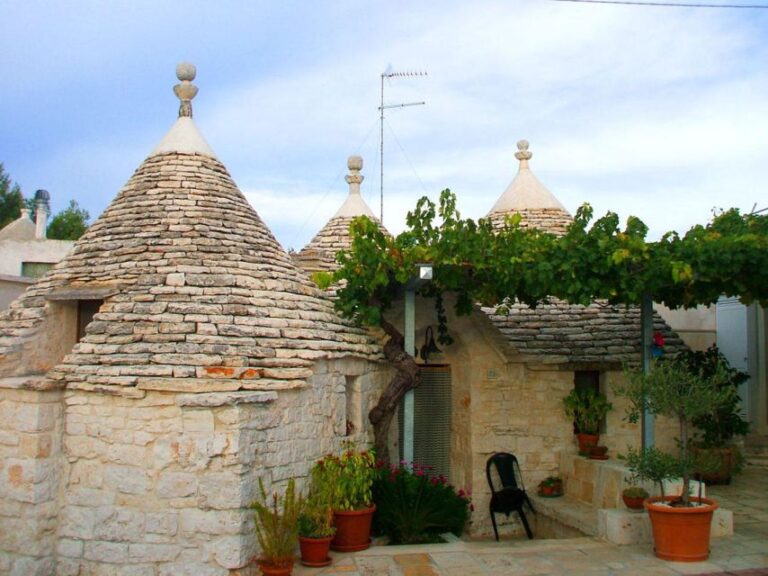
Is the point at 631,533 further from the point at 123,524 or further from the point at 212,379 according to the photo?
the point at 123,524

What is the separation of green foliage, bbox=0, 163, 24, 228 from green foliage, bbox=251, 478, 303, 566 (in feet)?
96.5

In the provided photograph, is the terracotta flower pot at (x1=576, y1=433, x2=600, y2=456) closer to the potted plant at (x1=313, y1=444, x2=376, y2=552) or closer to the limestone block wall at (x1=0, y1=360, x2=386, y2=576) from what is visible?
the potted plant at (x1=313, y1=444, x2=376, y2=552)

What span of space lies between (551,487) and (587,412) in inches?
42.7

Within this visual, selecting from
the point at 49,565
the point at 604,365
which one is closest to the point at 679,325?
the point at 604,365

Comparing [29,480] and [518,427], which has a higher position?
[518,427]

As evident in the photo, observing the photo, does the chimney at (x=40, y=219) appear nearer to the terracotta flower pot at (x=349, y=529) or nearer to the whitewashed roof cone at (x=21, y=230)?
the whitewashed roof cone at (x=21, y=230)

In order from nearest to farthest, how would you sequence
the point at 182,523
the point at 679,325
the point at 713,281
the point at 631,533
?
1. the point at 182,523
2. the point at 631,533
3. the point at 713,281
4. the point at 679,325

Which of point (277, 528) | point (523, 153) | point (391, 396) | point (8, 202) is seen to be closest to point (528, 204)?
point (523, 153)

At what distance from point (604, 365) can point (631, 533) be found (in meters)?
3.07

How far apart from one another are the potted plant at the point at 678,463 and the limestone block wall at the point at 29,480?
5253 mm

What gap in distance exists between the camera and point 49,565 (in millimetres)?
6391

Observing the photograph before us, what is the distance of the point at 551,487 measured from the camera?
30.9ft

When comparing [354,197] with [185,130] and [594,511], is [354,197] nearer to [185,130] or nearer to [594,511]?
[185,130]

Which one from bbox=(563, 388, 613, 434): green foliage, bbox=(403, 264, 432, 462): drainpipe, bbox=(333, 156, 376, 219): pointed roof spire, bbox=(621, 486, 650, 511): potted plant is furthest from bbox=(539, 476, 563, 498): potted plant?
bbox=(333, 156, 376, 219): pointed roof spire
